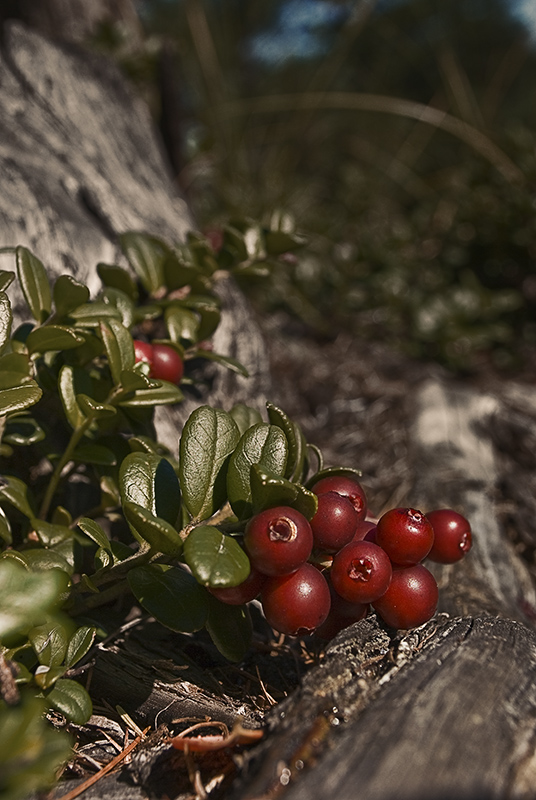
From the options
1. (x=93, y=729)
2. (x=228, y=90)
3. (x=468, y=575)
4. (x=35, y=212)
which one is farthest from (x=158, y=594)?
(x=228, y=90)

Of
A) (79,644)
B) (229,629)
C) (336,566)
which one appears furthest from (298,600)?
(79,644)

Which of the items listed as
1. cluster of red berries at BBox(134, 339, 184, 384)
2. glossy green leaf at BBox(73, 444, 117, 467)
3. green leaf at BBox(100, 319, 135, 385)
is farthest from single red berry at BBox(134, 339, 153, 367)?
glossy green leaf at BBox(73, 444, 117, 467)

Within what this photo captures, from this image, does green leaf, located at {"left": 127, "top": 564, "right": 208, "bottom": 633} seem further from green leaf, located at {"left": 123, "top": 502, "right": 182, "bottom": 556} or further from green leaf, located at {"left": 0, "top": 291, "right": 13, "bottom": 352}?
green leaf, located at {"left": 0, "top": 291, "right": 13, "bottom": 352}

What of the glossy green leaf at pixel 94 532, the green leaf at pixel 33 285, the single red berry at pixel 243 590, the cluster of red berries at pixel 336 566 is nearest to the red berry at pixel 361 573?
the cluster of red berries at pixel 336 566

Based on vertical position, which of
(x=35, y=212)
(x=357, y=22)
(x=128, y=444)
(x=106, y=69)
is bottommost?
(x=128, y=444)

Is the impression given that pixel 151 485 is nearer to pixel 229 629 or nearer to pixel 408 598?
pixel 229 629

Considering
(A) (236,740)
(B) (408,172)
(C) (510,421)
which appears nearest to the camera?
(A) (236,740)

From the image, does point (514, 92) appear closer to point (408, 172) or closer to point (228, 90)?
point (408, 172)
